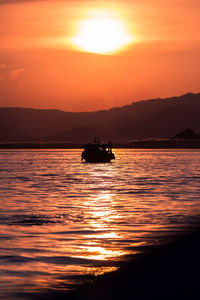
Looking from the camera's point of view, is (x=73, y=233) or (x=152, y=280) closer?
(x=152, y=280)

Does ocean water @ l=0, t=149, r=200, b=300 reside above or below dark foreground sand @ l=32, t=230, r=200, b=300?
below

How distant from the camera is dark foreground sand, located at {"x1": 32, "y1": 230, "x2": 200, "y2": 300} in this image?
11.0m

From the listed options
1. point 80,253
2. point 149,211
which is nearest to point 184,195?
point 149,211

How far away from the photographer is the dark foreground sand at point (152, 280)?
36.0 ft

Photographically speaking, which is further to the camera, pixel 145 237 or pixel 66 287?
pixel 145 237

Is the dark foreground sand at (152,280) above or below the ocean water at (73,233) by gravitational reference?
above

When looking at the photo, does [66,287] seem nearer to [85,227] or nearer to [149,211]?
[85,227]

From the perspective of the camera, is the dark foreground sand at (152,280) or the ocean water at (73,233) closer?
the dark foreground sand at (152,280)

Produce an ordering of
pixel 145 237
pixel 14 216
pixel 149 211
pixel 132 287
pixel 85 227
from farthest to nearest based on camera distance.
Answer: pixel 149 211 < pixel 14 216 < pixel 85 227 < pixel 145 237 < pixel 132 287

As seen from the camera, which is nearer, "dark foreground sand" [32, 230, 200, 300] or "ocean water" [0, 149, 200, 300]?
"dark foreground sand" [32, 230, 200, 300]

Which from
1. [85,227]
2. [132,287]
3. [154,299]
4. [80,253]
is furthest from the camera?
[85,227]

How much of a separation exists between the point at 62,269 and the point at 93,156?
345 ft

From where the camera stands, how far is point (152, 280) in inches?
479

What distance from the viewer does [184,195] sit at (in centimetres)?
3706
